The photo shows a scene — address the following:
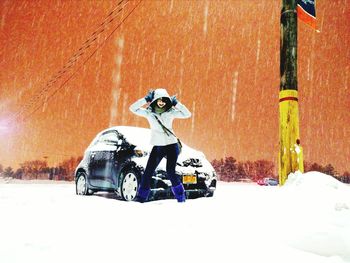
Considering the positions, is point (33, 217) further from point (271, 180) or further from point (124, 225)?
point (271, 180)

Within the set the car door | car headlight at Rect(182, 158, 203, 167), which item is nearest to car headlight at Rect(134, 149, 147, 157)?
the car door

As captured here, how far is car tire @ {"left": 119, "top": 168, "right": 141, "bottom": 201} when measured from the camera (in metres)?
6.69

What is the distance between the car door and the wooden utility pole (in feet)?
11.5

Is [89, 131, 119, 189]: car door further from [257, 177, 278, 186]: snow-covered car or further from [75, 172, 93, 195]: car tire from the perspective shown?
[257, 177, 278, 186]: snow-covered car

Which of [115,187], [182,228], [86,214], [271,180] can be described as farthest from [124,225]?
[271,180]

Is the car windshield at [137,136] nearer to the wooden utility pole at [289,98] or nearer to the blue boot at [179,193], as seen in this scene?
the blue boot at [179,193]

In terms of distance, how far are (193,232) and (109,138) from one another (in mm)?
5067

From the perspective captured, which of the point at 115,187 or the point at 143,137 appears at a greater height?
the point at 143,137

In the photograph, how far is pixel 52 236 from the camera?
10.6ft

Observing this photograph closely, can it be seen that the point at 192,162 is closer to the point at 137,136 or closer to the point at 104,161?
the point at 137,136

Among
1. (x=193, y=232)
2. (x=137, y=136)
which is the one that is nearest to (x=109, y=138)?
(x=137, y=136)

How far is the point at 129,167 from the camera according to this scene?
6910 mm

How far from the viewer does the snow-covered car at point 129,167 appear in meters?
6.73

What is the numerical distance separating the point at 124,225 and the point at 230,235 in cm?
120
